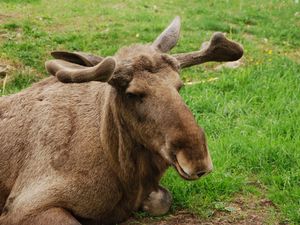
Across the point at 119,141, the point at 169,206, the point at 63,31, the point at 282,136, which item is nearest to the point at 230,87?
the point at 282,136

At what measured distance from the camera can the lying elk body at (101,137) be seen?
465 centimetres

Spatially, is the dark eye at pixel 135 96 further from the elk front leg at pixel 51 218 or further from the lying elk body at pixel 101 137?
the elk front leg at pixel 51 218

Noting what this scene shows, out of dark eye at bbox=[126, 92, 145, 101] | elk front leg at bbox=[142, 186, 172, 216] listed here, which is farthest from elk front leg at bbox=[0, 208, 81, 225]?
dark eye at bbox=[126, 92, 145, 101]

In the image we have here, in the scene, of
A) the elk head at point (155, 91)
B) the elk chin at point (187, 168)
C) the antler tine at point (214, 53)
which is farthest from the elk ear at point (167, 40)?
the elk chin at point (187, 168)

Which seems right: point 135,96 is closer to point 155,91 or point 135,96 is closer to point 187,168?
point 155,91

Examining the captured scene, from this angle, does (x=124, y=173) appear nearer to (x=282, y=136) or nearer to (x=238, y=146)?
(x=238, y=146)

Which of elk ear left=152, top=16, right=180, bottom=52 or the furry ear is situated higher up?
the furry ear

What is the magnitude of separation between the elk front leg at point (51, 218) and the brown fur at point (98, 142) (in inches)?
0.4

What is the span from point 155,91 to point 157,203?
1.41 metres

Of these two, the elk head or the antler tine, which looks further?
the antler tine

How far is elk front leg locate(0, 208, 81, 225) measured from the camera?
17.0 feet

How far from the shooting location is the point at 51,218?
17.1 feet

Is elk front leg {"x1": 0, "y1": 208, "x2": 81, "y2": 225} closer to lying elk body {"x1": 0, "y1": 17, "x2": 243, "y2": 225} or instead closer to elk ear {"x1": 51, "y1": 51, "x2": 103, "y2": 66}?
lying elk body {"x1": 0, "y1": 17, "x2": 243, "y2": 225}

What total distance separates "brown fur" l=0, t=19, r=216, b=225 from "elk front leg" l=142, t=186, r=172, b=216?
81 mm
